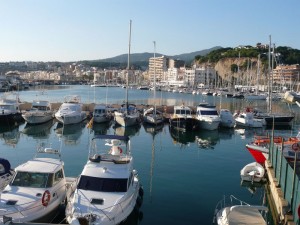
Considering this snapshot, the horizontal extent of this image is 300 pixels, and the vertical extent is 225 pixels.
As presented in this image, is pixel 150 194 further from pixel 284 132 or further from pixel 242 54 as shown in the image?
pixel 242 54

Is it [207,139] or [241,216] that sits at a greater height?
[241,216]

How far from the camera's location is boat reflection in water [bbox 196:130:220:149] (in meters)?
33.2

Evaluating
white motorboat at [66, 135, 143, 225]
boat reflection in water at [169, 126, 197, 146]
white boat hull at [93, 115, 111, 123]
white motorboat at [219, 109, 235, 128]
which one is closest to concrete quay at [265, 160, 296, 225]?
white motorboat at [66, 135, 143, 225]

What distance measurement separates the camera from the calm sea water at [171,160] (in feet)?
54.7

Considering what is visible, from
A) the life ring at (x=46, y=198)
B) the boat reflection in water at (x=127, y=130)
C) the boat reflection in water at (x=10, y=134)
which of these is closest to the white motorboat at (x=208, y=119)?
the boat reflection in water at (x=127, y=130)

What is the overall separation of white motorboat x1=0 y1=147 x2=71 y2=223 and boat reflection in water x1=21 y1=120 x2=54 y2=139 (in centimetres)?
2180

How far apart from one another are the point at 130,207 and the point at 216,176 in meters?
9.68

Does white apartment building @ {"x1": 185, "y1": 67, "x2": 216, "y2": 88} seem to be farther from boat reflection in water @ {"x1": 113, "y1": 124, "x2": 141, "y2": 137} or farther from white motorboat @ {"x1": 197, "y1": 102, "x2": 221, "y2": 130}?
boat reflection in water @ {"x1": 113, "y1": 124, "x2": 141, "y2": 137}

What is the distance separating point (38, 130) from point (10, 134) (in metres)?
3.05

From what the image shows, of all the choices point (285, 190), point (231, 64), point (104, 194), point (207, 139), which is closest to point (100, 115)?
point (207, 139)

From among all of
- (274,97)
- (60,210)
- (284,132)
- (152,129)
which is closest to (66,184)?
(60,210)

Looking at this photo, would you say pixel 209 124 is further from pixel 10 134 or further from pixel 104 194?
pixel 104 194

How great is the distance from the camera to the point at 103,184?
46.5 ft

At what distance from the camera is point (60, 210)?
1495 cm
